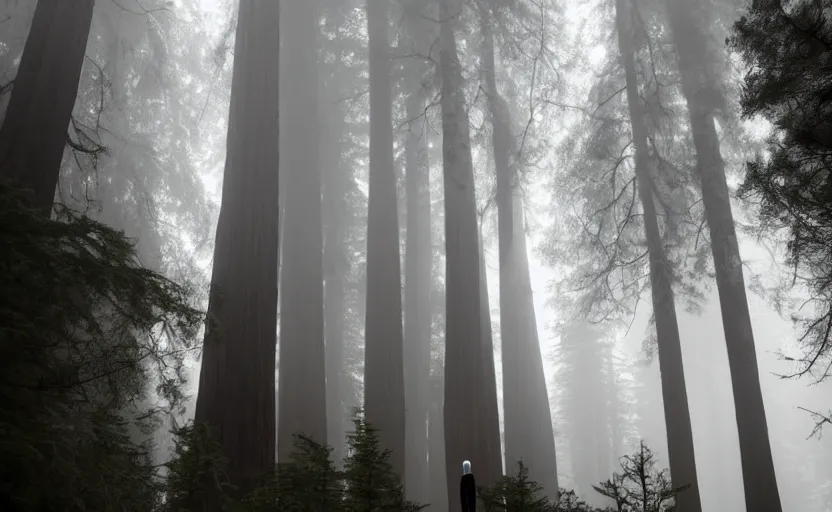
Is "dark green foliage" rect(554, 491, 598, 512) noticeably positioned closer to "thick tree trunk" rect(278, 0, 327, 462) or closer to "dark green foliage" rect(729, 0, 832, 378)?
"dark green foliage" rect(729, 0, 832, 378)

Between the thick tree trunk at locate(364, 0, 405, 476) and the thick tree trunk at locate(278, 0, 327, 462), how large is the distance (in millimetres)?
986

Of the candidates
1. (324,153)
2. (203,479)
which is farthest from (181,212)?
(203,479)

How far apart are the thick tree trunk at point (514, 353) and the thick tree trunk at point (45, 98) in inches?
375

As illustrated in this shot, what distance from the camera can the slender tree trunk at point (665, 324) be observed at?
422 inches

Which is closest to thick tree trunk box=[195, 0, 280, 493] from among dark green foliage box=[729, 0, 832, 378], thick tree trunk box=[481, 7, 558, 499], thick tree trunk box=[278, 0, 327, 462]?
thick tree trunk box=[278, 0, 327, 462]

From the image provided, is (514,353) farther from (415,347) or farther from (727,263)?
(727,263)

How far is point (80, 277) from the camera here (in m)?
3.54

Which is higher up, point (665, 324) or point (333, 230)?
point (333, 230)

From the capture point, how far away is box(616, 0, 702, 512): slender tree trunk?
10.7 metres

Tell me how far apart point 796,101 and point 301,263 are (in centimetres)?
838

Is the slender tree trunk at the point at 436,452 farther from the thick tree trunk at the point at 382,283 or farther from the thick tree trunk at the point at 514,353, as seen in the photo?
the thick tree trunk at the point at 382,283

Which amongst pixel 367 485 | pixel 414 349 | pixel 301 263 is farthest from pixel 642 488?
pixel 414 349

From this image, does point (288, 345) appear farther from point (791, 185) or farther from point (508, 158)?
point (791, 185)

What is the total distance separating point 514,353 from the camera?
14617mm
